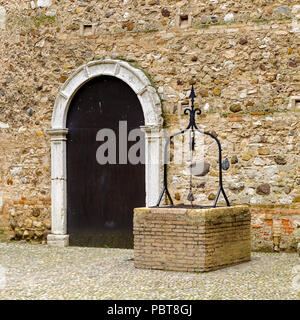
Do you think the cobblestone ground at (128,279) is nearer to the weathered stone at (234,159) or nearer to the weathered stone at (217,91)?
the weathered stone at (234,159)

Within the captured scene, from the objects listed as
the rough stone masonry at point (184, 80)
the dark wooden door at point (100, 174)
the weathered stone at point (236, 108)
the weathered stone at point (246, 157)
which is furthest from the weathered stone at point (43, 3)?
the weathered stone at point (246, 157)

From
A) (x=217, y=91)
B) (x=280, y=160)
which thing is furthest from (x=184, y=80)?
(x=280, y=160)

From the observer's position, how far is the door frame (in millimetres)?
8789

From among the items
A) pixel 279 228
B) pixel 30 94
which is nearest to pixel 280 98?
pixel 279 228

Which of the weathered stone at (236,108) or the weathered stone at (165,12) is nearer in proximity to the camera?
the weathered stone at (236,108)

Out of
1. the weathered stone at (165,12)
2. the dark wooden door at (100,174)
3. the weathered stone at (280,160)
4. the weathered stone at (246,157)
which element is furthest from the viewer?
the dark wooden door at (100,174)

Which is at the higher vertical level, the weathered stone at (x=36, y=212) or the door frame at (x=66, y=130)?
the door frame at (x=66, y=130)

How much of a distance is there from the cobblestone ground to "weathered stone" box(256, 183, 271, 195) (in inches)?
34.8

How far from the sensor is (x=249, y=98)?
8.46 metres

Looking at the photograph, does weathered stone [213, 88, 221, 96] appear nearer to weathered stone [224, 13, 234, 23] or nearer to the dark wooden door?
weathered stone [224, 13, 234, 23]

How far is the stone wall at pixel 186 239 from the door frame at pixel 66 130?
1862 mm

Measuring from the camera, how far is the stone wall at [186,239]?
662cm

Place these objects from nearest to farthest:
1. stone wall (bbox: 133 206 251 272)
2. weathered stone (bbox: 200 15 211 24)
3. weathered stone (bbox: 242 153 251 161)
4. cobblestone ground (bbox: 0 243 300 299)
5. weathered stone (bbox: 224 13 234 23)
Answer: cobblestone ground (bbox: 0 243 300 299) → stone wall (bbox: 133 206 251 272) → weathered stone (bbox: 242 153 251 161) → weathered stone (bbox: 224 13 234 23) → weathered stone (bbox: 200 15 211 24)

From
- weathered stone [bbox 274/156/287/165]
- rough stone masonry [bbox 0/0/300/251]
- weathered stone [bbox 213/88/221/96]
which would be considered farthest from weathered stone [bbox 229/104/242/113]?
weathered stone [bbox 274/156/287/165]
